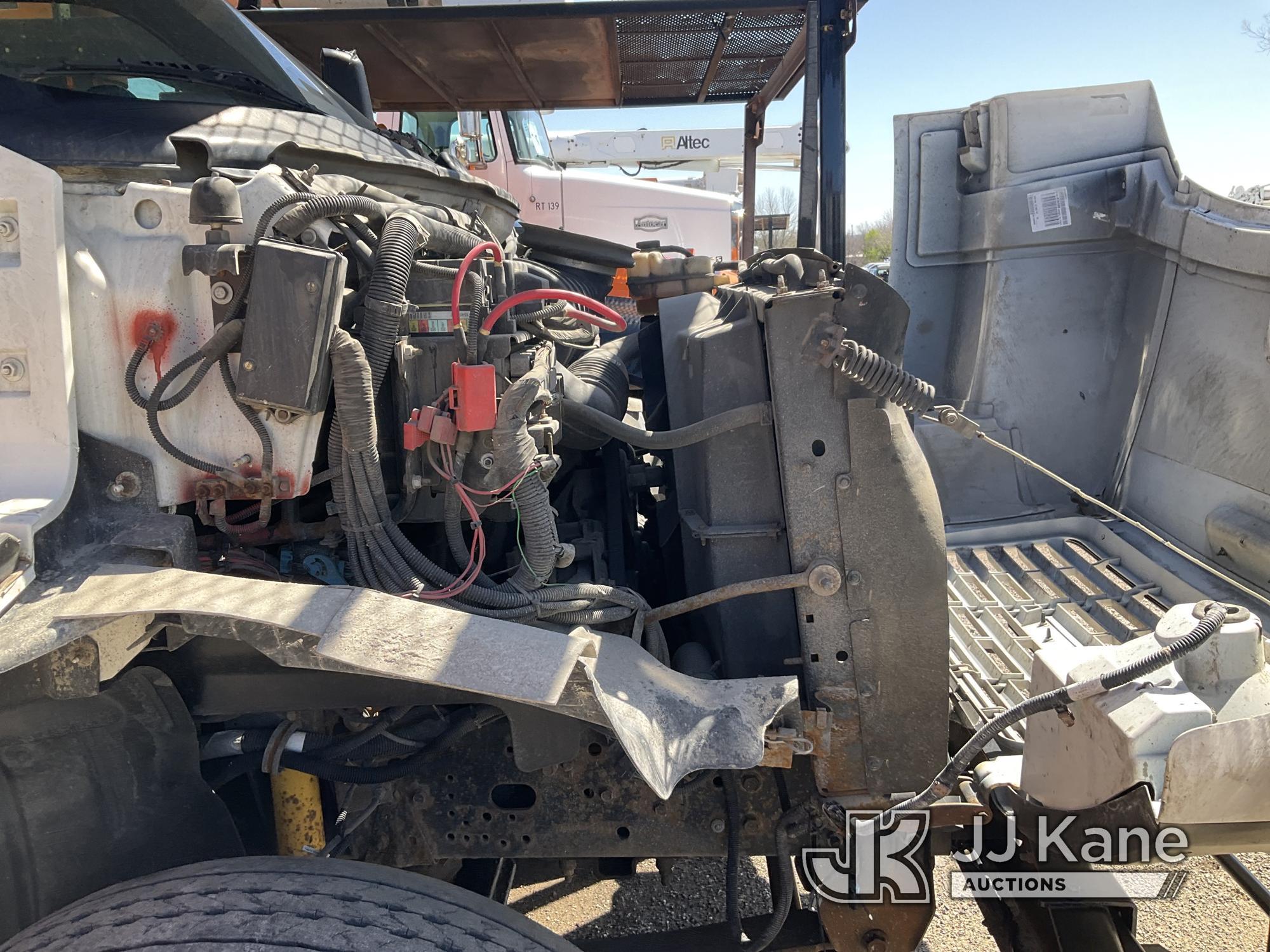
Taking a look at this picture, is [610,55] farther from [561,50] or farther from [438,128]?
[438,128]

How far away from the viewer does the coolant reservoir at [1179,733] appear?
1354 millimetres

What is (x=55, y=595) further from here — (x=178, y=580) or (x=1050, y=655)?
(x=1050, y=655)

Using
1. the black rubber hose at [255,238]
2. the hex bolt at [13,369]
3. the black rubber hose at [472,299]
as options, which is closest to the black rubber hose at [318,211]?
the black rubber hose at [255,238]

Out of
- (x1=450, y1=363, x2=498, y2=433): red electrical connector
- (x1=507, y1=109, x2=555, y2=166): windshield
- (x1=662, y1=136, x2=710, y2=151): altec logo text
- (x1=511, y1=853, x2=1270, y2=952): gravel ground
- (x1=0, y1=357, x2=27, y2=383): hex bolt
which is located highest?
(x1=662, y1=136, x2=710, y2=151): altec logo text

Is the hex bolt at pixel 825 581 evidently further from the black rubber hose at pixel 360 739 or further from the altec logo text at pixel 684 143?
the altec logo text at pixel 684 143

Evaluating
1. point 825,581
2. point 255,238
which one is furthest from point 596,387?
point 255,238

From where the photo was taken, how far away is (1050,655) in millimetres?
1700

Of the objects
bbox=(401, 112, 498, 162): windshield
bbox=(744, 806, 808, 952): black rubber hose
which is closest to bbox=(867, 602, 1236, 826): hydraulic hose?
bbox=(744, 806, 808, 952): black rubber hose

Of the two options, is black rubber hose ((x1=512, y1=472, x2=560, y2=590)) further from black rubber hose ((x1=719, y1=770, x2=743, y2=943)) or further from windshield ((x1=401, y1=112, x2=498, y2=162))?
windshield ((x1=401, y1=112, x2=498, y2=162))

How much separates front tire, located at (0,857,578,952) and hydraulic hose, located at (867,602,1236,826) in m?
0.72

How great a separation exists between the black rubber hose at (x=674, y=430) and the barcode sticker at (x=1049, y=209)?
2681 mm

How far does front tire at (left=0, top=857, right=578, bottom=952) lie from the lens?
47.4 inches

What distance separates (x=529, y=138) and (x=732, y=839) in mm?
7479

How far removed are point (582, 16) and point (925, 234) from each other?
7.07 ft
